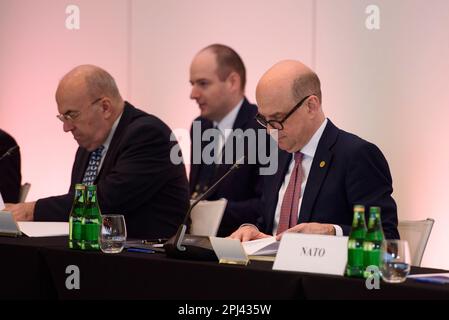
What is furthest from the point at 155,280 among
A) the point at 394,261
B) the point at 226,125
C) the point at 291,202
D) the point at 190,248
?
the point at 226,125

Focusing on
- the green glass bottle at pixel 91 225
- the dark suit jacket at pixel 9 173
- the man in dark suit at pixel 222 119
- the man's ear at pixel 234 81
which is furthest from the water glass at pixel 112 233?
the man's ear at pixel 234 81

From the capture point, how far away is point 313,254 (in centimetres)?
244

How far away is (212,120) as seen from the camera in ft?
18.4

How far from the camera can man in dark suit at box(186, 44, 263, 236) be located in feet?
16.7

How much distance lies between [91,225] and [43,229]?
2.22ft

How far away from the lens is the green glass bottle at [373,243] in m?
2.36

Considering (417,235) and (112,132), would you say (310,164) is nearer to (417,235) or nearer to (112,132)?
(417,235)

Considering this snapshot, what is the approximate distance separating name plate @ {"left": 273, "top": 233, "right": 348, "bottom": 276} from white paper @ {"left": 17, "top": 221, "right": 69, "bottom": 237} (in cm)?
132

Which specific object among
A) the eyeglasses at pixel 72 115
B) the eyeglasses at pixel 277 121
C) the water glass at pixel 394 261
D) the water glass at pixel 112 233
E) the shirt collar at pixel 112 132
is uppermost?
the eyeglasses at pixel 277 121

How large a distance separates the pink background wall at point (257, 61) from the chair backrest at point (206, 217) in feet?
5.84

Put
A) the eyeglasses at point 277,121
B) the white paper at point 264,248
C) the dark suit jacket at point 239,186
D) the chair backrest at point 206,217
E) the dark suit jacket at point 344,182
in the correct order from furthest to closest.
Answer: the dark suit jacket at point 239,186 < the chair backrest at point 206,217 < the eyeglasses at point 277,121 < the dark suit jacket at point 344,182 < the white paper at point 264,248

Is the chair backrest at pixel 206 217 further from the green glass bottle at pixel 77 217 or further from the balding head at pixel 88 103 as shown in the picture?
the green glass bottle at pixel 77 217

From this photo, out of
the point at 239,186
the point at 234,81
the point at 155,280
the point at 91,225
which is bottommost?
the point at 239,186
